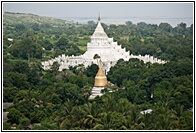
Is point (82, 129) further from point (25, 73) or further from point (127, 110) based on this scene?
point (25, 73)

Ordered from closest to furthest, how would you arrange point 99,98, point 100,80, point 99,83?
1. point 99,98
2. point 99,83
3. point 100,80

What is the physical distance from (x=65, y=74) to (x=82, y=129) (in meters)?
16.3

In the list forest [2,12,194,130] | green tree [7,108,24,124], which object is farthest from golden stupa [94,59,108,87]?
green tree [7,108,24,124]

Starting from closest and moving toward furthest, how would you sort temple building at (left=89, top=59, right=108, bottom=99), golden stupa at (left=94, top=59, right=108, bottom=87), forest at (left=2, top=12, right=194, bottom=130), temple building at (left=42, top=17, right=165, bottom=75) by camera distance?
1. forest at (left=2, top=12, right=194, bottom=130)
2. temple building at (left=89, top=59, right=108, bottom=99)
3. golden stupa at (left=94, top=59, right=108, bottom=87)
4. temple building at (left=42, top=17, right=165, bottom=75)

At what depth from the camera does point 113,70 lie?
49812 millimetres

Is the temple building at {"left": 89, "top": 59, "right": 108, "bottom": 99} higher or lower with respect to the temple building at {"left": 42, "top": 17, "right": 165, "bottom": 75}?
lower

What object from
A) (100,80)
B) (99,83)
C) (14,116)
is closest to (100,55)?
(100,80)

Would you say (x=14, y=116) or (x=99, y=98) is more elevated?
(x=99, y=98)

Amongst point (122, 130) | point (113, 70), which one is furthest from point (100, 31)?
point (122, 130)

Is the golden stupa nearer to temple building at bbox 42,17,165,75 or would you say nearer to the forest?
the forest

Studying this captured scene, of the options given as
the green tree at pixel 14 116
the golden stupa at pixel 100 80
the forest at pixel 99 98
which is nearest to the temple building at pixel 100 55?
the forest at pixel 99 98

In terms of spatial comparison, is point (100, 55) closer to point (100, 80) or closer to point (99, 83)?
point (100, 80)

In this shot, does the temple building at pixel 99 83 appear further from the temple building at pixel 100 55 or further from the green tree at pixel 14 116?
the green tree at pixel 14 116

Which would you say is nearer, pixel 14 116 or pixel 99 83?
pixel 14 116
